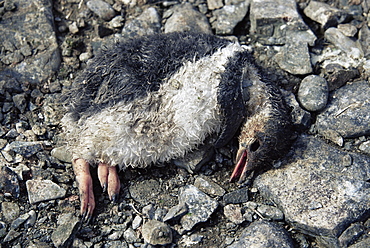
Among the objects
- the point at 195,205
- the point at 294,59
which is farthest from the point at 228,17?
the point at 195,205

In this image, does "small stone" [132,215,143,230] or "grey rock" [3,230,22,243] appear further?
"small stone" [132,215,143,230]

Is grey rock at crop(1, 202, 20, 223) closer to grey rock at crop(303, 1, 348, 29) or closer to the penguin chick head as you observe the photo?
the penguin chick head

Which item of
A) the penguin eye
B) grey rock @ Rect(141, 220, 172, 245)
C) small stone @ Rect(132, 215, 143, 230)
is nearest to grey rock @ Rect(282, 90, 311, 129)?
the penguin eye

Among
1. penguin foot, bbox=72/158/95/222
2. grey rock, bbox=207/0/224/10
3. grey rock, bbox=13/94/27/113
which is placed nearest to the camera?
penguin foot, bbox=72/158/95/222

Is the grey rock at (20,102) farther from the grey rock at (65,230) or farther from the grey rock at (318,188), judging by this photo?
the grey rock at (318,188)

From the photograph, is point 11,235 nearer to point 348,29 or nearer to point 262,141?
point 262,141

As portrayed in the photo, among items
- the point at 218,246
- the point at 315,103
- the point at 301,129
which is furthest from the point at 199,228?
the point at 315,103

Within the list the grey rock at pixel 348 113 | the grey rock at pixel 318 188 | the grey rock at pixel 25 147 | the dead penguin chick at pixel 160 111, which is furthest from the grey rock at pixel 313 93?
the grey rock at pixel 25 147
